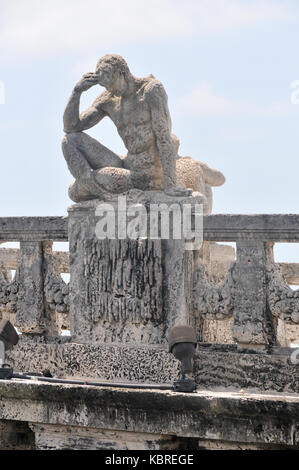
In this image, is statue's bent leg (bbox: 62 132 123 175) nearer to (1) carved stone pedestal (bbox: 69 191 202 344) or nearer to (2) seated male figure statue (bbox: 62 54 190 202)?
(2) seated male figure statue (bbox: 62 54 190 202)

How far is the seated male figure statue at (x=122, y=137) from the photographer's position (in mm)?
8711

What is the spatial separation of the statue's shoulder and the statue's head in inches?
9.6

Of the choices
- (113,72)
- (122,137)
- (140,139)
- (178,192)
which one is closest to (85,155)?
(122,137)

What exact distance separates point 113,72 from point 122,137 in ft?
1.99

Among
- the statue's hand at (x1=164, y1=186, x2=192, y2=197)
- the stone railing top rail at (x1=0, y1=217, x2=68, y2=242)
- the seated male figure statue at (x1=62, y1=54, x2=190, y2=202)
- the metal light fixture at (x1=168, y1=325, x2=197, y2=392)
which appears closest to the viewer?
the metal light fixture at (x1=168, y1=325, x2=197, y2=392)

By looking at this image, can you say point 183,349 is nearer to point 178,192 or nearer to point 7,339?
point 178,192

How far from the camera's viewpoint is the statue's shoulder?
867cm

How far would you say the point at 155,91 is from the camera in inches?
342

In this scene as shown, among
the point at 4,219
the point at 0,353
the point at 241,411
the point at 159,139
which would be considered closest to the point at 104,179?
the point at 159,139

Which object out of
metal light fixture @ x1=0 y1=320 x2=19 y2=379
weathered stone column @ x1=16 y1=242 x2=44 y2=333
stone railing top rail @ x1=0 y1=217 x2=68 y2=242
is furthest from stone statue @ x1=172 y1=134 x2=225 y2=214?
metal light fixture @ x1=0 y1=320 x2=19 y2=379

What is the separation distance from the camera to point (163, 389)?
318 inches

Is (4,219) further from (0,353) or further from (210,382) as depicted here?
(210,382)

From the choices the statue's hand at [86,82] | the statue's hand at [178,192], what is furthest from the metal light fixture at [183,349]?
the statue's hand at [86,82]

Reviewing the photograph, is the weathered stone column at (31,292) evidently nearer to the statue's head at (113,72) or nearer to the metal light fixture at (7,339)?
the metal light fixture at (7,339)
